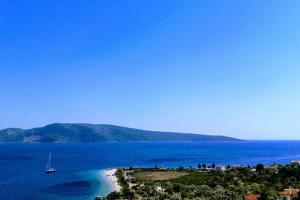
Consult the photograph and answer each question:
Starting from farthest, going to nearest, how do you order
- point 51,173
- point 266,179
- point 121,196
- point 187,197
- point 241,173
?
point 51,173 → point 241,173 → point 266,179 → point 121,196 → point 187,197

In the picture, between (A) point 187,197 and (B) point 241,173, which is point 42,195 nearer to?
(A) point 187,197

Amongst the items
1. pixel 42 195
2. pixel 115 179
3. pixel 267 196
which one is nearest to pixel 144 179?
pixel 115 179

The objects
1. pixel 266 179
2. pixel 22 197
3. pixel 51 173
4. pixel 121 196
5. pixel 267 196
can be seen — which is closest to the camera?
pixel 267 196

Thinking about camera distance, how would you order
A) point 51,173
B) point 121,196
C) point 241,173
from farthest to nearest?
point 51,173 → point 241,173 → point 121,196

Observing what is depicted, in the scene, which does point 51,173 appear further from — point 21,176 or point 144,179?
point 144,179

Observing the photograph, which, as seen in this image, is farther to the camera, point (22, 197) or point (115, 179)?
point (115, 179)

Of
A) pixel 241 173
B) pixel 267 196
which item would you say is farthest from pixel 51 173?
pixel 267 196

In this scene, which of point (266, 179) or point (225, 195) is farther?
point (266, 179)

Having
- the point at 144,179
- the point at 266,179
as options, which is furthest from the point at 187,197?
the point at 144,179

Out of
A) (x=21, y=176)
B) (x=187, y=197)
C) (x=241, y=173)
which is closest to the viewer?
(x=187, y=197)
